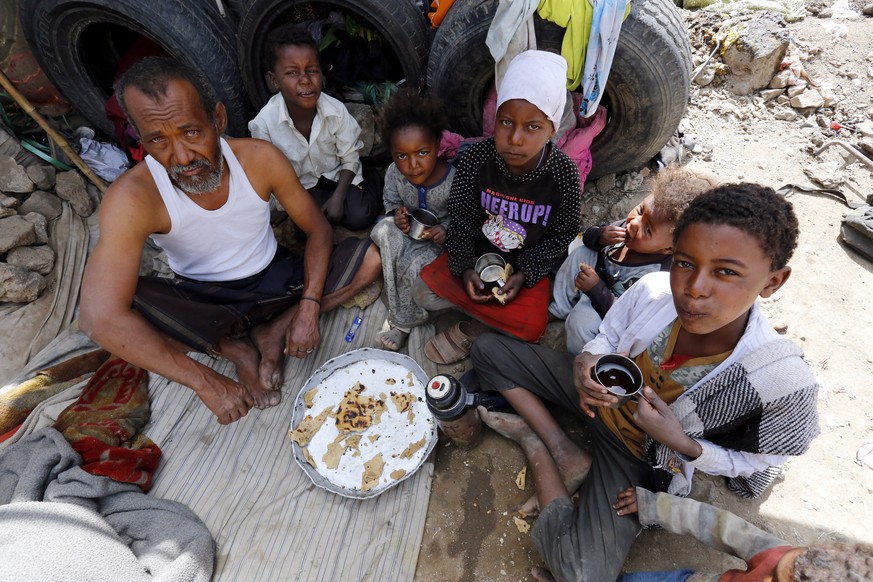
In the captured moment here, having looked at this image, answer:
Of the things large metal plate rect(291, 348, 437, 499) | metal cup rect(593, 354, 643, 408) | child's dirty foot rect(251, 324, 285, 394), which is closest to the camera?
metal cup rect(593, 354, 643, 408)

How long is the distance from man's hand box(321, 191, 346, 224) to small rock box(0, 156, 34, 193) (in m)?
2.09

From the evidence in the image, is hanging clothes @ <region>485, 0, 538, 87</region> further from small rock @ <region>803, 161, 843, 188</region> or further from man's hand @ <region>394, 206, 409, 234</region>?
small rock @ <region>803, 161, 843, 188</region>

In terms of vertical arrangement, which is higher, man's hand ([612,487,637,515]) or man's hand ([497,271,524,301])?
man's hand ([497,271,524,301])

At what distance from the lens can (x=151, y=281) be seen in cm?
227

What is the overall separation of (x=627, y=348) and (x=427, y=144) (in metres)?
1.36

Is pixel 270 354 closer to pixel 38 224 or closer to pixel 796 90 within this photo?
pixel 38 224

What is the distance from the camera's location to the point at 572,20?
2354mm

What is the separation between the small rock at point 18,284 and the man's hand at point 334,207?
1884 mm

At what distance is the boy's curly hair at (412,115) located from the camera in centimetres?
234

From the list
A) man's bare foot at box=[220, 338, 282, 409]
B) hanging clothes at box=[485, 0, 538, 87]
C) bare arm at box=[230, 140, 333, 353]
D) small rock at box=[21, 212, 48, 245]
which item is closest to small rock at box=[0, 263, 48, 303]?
small rock at box=[21, 212, 48, 245]

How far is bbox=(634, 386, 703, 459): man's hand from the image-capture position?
57.9 inches

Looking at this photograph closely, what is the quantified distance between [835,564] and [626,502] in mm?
766

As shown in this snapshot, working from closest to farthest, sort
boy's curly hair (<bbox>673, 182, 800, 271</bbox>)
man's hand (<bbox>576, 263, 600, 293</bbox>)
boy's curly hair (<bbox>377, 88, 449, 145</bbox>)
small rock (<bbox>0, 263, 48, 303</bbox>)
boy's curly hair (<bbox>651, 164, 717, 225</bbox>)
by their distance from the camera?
boy's curly hair (<bbox>673, 182, 800, 271</bbox>), boy's curly hair (<bbox>651, 164, 717, 225</bbox>), man's hand (<bbox>576, 263, 600, 293</bbox>), boy's curly hair (<bbox>377, 88, 449, 145</bbox>), small rock (<bbox>0, 263, 48, 303</bbox>)

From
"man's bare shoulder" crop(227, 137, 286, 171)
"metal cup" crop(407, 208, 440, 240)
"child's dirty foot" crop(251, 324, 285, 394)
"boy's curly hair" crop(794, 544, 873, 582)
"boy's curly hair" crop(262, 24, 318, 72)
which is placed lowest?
"child's dirty foot" crop(251, 324, 285, 394)
